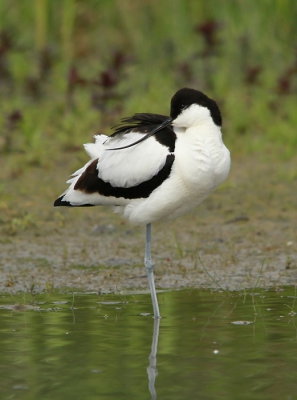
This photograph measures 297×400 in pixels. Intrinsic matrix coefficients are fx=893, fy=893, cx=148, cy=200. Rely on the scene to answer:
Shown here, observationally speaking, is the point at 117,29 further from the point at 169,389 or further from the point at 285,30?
the point at 169,389

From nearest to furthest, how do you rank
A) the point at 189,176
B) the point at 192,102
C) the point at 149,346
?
the point at 149,346 → the point at 189,176 → the point at 192,102

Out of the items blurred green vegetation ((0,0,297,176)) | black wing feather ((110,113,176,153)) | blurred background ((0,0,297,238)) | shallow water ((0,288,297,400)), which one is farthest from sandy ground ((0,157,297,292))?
black wing feather ((110,113,176,153))

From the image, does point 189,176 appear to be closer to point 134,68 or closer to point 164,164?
point 164,164

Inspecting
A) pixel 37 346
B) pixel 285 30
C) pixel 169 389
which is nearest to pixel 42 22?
pixel 285 30

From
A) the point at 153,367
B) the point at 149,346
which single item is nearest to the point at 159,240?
the point at 149,346

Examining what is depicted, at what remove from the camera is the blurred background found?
357 inches

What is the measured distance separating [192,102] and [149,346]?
1448mm

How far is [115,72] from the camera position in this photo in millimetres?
10242

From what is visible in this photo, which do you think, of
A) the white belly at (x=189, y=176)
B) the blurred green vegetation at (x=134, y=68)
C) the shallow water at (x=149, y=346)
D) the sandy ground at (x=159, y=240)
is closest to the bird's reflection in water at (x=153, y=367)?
the shallow water at (x=149, y=346)

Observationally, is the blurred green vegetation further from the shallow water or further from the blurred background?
the shallow water

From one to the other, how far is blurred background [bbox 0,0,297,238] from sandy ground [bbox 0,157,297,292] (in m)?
0.58

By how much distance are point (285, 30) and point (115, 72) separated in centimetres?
257

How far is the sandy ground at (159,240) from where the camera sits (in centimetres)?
555

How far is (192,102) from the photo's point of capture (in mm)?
4828
